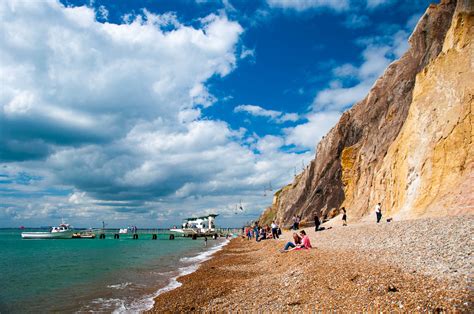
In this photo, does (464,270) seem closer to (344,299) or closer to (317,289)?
(344,299)

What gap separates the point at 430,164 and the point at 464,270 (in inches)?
624

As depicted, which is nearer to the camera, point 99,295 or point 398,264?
point 398,264

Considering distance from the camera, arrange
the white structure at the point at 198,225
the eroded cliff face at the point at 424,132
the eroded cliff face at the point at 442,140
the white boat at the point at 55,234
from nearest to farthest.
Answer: the eroded cliff face at the point at 442,140 → the eroded cliff face at the point at 424,132 → the white structure at the point at 198,225 → the white boat at the point at 55,234

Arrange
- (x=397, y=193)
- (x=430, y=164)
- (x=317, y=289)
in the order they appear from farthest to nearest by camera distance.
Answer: (x=397, y=193), (x=430, y=164), (x=317, y=289)

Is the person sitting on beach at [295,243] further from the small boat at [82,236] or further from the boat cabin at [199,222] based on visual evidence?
the small boat at [82,236]

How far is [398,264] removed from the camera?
10352 mm

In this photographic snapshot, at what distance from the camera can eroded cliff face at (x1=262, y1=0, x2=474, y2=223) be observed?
Answer: 2016 centimetres

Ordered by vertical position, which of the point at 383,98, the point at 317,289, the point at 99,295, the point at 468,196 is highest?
the point at 383,98

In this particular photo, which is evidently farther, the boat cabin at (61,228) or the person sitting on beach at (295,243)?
the boat cabin at (61,228)

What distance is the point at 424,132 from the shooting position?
24.0m

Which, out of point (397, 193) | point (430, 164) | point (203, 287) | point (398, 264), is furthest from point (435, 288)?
point (397, 193)

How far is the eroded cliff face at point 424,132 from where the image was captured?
20.2m

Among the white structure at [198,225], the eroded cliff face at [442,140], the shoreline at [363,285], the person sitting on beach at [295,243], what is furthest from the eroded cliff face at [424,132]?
the white structure at [198,225]

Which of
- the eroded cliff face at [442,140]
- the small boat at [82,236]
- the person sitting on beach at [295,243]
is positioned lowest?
the small boat at [82,236]
